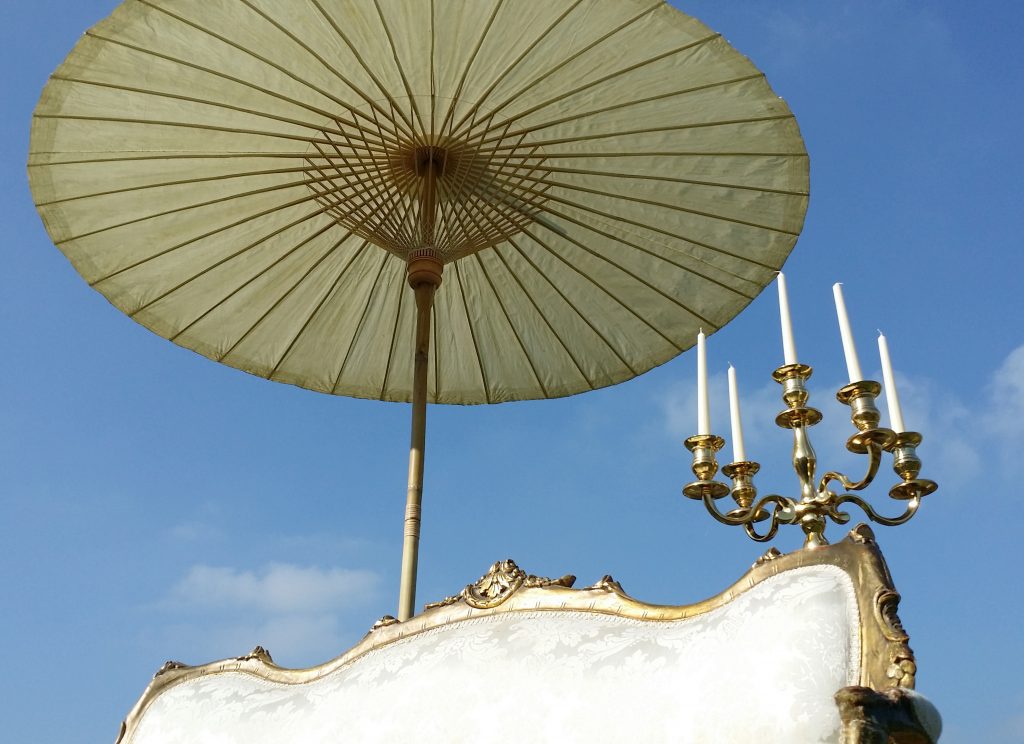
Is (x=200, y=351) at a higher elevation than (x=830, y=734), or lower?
higher

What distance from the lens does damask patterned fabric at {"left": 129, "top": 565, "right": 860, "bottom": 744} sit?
4.50ft

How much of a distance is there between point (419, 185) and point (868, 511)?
3.22m

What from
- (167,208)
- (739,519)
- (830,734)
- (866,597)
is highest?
(167,208)

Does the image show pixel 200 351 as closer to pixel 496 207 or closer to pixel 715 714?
pixel 496 207

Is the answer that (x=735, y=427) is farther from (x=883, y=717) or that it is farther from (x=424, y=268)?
(x=424, y=268)

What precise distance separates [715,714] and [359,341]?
16.3ft

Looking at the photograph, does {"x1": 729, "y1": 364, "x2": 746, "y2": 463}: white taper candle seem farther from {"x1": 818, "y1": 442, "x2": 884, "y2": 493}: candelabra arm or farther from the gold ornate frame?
the gold ornate frame

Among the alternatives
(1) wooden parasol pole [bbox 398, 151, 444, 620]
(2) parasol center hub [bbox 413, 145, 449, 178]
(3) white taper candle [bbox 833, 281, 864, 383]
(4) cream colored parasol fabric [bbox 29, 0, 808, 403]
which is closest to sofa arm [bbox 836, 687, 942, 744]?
(3) white taper candle [bbox 833, 281, 864, 383]

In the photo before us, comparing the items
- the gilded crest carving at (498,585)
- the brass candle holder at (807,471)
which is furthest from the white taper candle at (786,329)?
the gilded crest carving at (498,585)

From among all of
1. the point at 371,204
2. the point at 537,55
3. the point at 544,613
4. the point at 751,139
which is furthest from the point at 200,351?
the point at 544,613

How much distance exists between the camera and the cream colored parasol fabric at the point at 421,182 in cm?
477

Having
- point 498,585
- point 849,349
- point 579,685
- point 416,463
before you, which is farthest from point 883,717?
point 416,463

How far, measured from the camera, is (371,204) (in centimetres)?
560

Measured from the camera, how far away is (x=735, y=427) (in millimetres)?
2801
